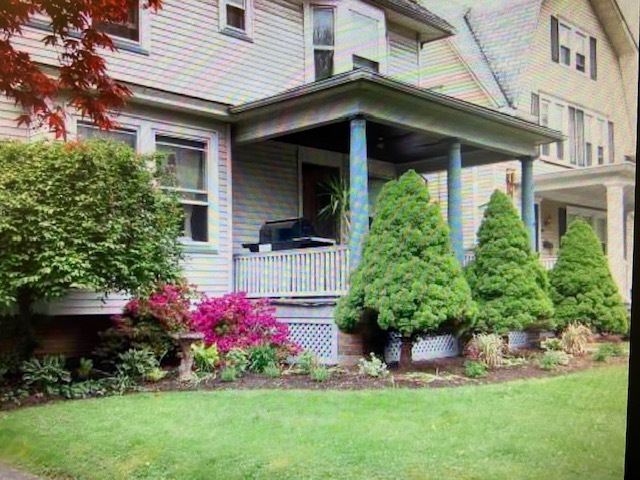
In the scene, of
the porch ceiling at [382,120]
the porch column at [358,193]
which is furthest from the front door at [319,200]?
the porch column at [358,193]

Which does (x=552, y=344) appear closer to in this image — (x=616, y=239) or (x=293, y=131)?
(x=616, y=239)

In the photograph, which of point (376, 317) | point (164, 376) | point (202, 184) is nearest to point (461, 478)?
point (164, 376)

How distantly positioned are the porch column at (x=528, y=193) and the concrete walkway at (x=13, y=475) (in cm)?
280

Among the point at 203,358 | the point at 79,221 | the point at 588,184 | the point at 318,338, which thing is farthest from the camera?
the point at 318,338

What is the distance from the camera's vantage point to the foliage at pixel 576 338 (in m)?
3.45

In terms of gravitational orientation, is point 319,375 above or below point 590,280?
below

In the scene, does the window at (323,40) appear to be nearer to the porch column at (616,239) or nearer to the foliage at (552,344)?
the foliage at (552,344)

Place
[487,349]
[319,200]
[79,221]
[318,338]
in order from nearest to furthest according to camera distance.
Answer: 1. [79,221]
2. [487,349]
3. [318,338]
4. [319,200]

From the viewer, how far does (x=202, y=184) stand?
4.61 metres

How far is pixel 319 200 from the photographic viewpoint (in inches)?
226

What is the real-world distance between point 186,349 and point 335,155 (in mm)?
2412

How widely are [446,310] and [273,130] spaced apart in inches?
75.9

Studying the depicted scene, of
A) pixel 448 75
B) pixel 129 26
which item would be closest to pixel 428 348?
pixel 448 75

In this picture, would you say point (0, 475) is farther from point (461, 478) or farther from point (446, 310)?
point (446, 310)
